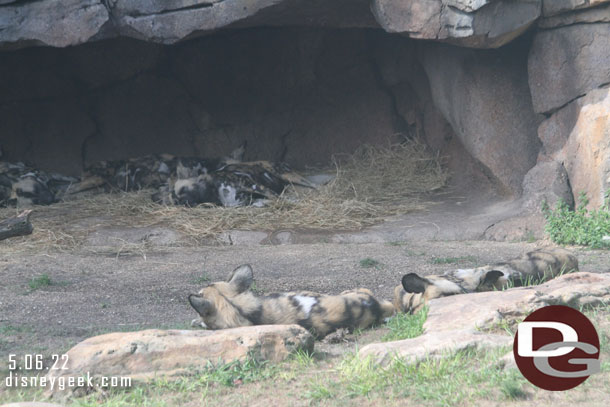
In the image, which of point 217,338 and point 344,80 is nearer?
point 217,338

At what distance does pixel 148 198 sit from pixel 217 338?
15.9 ft

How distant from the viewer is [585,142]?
5363mm

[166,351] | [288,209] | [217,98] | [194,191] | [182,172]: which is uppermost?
[217,98]

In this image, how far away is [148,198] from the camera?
23.4 feet

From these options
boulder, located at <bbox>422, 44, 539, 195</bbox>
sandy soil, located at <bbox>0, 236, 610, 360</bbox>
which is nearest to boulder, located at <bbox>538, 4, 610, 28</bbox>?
boulder, located at <bbox>422, 44, 539, 195</bbox>

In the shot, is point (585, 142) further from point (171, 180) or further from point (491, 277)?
point (171, 180)

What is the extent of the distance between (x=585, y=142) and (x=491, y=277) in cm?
235

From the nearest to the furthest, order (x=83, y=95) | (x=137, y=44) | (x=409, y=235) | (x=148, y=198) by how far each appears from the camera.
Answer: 1. (x=409, y=235)
2. (x=148, y=198)
3. (x=137, y=44)
4. (x=83, y=95)

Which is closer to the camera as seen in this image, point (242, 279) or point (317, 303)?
point (317, 303)

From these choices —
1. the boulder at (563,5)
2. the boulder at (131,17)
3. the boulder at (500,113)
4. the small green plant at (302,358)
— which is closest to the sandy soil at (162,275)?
the small green plant at (302,358)

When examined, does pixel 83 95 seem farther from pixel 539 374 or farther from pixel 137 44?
pixel 539 374

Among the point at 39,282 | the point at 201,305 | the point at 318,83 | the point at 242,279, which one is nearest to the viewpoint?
the point at 201,305

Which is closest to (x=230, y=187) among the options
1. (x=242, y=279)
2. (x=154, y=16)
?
(x=154, y=16)

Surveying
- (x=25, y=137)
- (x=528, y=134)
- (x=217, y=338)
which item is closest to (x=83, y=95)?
(x=25, y=137)
